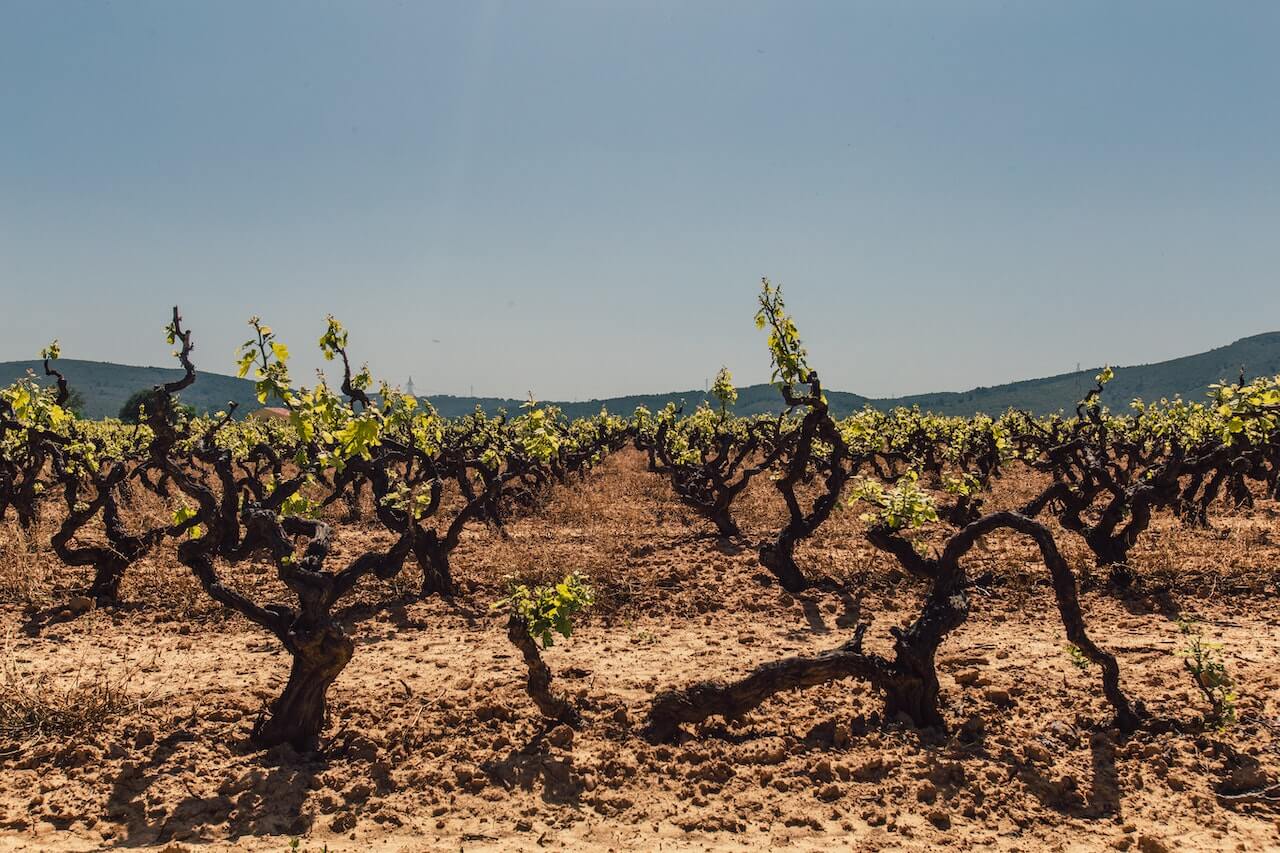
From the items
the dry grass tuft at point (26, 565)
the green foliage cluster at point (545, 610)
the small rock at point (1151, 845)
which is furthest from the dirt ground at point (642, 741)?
the green foliage cluster at point (545, 610)

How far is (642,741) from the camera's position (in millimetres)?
6082

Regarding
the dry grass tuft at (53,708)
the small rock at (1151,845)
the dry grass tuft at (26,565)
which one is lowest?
the small rock at (1151,845)

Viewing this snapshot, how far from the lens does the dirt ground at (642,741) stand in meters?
4.85

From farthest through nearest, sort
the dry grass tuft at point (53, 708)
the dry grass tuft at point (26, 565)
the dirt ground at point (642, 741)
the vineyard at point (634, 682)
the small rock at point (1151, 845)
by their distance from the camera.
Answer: the dry grass tuft at point (26, 565), the dry grass tuft at point (53, 708), the vineyard at point (634, 682), the dirt ground at point (642, 741), the small rock at point (1151, 845)

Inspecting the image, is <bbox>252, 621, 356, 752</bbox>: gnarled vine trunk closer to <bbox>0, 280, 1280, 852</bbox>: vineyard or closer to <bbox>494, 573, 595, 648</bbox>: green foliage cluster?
<bbox>0, 280, 1280, 852</bbox>: vineyard

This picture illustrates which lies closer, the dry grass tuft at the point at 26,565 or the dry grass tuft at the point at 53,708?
the dry grass tuft at the point at 53,708

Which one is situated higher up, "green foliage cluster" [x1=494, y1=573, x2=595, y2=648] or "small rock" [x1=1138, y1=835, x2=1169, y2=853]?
"green foliage cluster" [x1=494, y1=573, x2=595, y2=648]

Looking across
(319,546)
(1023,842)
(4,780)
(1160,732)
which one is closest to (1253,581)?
(1160,732)

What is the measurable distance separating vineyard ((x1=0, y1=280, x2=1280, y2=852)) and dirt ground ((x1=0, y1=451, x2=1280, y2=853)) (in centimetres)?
3

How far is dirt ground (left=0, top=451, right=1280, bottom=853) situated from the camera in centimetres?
485

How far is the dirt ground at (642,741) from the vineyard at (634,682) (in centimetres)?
3

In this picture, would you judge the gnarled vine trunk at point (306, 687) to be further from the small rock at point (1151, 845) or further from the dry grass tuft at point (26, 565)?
the dry grass tuft at point (26, 565)

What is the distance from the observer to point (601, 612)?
10000 mm

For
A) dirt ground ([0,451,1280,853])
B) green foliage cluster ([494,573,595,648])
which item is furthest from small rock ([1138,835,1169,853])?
green foliage cluster ([494,573,595,648])
